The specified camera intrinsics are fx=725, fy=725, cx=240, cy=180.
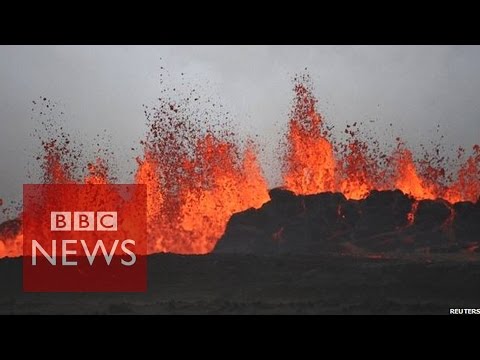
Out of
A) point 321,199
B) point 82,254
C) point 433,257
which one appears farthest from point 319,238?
point 82,254

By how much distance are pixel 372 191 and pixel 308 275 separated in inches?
519

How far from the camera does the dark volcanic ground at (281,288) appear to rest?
3741 centimetres

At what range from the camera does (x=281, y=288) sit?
135 feet

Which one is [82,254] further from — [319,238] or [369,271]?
[369,271]

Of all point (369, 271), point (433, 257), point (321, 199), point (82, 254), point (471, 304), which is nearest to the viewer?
point (471, 304)

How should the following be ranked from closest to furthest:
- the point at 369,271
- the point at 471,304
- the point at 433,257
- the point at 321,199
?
the point at 471,304
the point at 369,271
the point at 433,257
the point at 321,199

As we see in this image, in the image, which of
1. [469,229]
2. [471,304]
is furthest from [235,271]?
[469,229]

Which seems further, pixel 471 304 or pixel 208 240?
pixel 208 240

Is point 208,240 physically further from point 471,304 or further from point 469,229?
point 471,304

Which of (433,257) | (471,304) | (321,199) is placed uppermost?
(321,199)

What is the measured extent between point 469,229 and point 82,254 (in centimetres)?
2685

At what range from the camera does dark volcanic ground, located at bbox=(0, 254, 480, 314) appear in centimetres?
3741

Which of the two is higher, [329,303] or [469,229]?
[469,229]

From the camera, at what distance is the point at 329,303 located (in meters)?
38.3
